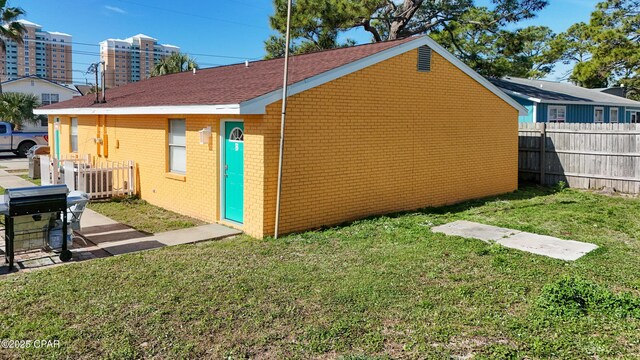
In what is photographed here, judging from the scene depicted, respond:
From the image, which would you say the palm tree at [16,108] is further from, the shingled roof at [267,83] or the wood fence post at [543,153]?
the wood fence post at [543,153]

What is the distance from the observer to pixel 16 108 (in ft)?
111

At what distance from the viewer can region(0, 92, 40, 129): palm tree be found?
3347cm

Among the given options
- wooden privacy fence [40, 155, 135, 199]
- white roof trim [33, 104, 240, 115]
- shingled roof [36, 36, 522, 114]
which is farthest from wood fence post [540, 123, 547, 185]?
wooden privacy fence [40, 155, 135, 199]

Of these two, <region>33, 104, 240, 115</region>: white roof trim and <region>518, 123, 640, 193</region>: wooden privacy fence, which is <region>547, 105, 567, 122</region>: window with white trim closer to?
<region>518, 123, 640, 193</region>: wooden privacy fence

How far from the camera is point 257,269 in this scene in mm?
6695

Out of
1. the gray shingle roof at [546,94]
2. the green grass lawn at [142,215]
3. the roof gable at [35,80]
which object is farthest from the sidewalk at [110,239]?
the roof gable at [35,80]

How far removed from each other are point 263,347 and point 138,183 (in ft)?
29.8

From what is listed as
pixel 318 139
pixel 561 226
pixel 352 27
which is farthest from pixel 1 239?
pixel 352 27

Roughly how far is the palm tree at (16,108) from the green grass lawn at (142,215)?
86.4 ft

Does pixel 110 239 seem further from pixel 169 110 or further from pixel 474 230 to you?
pixel 474 230

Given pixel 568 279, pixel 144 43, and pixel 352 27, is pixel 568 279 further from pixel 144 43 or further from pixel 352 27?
pixel 144 43

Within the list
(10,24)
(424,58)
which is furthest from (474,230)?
(10,24)

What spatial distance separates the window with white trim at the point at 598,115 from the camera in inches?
970

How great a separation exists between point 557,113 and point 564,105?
0.59m
